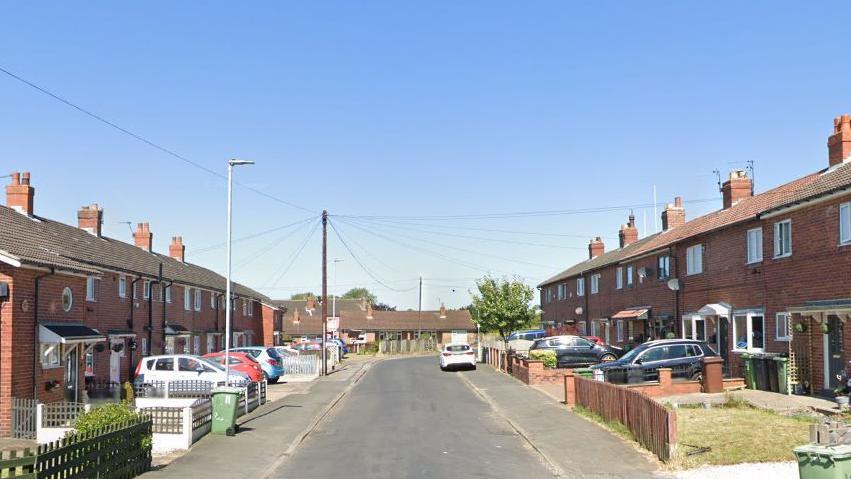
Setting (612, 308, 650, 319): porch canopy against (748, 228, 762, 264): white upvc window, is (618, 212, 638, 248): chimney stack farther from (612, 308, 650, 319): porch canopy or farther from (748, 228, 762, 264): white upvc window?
(748, 228, 762, 264): white upvc window

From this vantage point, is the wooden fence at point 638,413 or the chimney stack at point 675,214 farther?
the chimney stack at point 675,214

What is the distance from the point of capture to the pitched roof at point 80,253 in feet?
69.8

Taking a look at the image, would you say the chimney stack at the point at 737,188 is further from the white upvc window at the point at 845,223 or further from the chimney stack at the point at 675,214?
the white upvc window at the point at 845,223

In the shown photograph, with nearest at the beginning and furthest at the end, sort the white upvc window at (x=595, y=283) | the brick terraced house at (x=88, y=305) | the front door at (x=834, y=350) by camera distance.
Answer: the brick terraced house at (x=88, y=305), the front door at (x=834, y=350), the white upvc window at (x=595, y=283)

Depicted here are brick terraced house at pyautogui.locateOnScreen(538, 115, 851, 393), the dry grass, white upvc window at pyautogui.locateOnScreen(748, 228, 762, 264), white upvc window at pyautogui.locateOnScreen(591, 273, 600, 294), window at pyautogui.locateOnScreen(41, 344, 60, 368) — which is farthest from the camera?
white upvc window at pyautogui.locateOnScreen(591, 273, 600, 294)

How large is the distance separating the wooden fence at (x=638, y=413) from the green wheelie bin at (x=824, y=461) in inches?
143

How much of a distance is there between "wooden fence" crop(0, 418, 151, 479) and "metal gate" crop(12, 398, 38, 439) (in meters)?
5.19

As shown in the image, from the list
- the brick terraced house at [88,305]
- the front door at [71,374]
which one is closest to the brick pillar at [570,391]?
the brick terraced house at [88,305]

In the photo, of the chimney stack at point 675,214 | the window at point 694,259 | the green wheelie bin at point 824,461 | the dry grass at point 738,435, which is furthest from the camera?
the chimney stack at point 675,214

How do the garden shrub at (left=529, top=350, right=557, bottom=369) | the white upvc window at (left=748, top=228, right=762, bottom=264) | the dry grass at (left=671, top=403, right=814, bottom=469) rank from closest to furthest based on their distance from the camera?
1. the dry grass at (left=671, top=403, right=814, bottom=469)
2. the white upvc window at (left=748, top=228, right=762, bottom=264)
3. the garden shrub at (left=529, top=350, right=557, bottom=369)

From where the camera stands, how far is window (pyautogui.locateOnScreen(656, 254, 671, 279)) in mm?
36250

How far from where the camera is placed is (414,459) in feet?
51.7

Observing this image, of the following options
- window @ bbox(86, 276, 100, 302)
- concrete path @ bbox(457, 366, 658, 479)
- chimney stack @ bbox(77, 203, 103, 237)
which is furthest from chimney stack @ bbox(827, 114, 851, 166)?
chimney stack @ bbox(77, 203, 103, 237)

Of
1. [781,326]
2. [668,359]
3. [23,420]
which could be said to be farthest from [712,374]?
[23,420]
